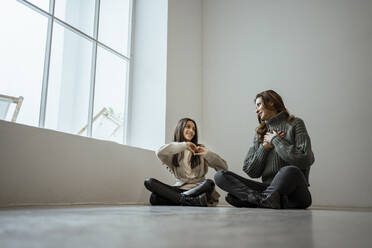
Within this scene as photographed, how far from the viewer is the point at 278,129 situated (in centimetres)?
246

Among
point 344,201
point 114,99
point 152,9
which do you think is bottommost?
point 344,201

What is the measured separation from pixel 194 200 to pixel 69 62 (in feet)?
4.88

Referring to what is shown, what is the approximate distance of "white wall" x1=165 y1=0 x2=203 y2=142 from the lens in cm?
378

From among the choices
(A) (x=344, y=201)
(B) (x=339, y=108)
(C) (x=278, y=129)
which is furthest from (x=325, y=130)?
(C) (x=278, y=129)

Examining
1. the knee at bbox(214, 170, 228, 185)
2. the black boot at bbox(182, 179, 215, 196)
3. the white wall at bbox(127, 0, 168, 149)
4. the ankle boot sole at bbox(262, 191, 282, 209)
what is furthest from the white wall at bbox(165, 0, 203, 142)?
the ankle boot sole at bbox(262, 191, 282, 209)

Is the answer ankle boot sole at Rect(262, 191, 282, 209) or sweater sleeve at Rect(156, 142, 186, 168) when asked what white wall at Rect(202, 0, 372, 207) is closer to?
sweater sleeve at Rect(156, 142, 186, 168)

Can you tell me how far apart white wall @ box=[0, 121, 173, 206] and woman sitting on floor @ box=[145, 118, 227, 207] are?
1.20ft

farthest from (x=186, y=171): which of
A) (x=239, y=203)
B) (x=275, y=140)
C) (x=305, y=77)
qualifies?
(x=305, y=77)

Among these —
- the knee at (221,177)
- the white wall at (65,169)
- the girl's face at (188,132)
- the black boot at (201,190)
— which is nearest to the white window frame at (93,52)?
the white wall at (65,169)

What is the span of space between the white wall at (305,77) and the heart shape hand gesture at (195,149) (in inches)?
46.3

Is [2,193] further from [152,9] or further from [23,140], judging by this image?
[152,9]

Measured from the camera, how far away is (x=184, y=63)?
4.05 metres

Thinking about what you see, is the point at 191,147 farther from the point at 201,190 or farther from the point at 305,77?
the point at 305,77

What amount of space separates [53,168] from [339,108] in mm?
2680
